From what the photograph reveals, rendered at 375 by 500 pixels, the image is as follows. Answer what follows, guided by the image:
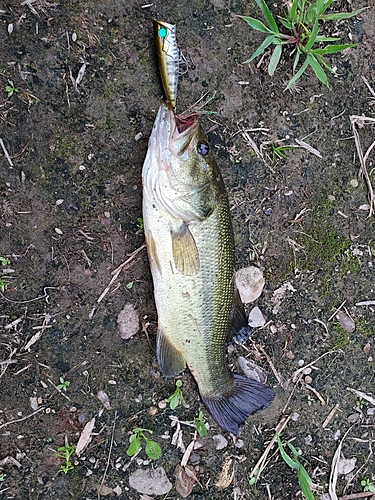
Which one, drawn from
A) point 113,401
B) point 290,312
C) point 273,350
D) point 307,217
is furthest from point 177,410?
point 307,217

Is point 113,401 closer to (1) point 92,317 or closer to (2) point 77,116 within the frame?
(1) point 92,317

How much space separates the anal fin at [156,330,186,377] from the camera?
3223mm

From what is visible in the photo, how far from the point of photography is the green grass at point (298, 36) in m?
3.31

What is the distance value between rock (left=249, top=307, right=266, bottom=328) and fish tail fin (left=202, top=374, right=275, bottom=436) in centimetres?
41

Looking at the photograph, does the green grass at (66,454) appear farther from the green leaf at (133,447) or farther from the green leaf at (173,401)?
the green leaf at (173,401)

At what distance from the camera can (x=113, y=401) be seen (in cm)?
338

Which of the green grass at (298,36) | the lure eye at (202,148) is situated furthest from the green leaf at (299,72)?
the lure eye at (202,148)

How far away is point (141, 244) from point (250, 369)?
49.1 inches

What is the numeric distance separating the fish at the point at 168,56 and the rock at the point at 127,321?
4.70 ft

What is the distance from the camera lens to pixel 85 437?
3.34m

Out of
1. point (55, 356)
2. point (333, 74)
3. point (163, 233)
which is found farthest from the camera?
point (333, 74)

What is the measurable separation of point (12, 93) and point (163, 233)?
1332mm

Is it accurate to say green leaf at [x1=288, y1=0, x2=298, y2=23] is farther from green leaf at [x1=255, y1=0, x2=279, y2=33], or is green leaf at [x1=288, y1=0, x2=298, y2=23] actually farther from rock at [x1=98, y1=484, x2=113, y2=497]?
rock at [x1=98, y1=484, x2=113, y2=497]

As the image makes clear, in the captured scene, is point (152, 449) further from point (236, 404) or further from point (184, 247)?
point (184, 247)
